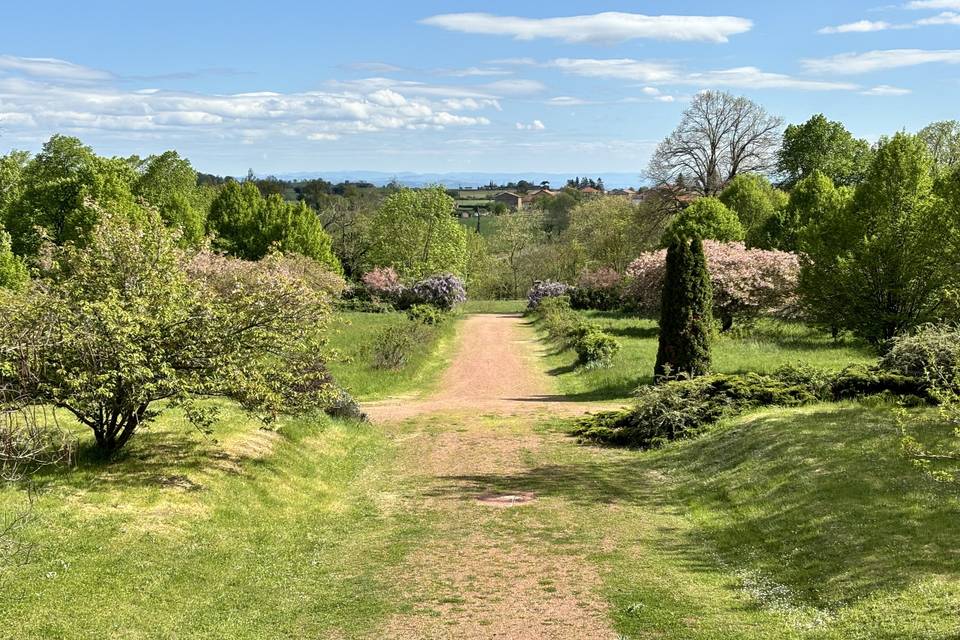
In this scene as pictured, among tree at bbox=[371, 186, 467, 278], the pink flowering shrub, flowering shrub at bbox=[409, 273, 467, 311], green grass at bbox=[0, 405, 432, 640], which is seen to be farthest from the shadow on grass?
tree at bbox=[371, 186, 467, 278]

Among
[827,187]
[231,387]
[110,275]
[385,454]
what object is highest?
[827,187]

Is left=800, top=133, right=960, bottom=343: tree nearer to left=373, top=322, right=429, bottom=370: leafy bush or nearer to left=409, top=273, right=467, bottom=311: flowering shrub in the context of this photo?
left=373, top=322, right=429, bottom=370: leafy bush

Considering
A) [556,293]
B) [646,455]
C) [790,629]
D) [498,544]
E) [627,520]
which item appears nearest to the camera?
[790,629]

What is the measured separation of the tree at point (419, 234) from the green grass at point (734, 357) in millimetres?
26871

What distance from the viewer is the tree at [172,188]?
187 feet

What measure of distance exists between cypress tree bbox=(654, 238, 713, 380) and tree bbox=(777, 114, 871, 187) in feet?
127

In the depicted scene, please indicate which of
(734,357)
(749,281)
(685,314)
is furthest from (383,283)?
(685,314)

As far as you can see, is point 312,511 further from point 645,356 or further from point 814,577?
point 645,356

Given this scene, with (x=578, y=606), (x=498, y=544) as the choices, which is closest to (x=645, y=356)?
(x=498, y=544)

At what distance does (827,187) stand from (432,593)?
128 ft

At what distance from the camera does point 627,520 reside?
13.2 m

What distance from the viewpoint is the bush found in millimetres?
48656

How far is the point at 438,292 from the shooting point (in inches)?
2301

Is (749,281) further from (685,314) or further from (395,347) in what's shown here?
(395,347)
